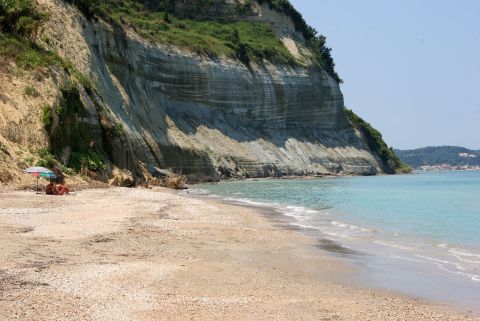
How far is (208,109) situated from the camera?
216ft

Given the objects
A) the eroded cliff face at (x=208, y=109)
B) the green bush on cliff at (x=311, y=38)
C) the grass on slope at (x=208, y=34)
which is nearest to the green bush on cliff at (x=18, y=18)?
the eroded cliff face at (x=208, y=109)

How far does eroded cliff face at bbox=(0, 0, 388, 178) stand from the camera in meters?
40.8

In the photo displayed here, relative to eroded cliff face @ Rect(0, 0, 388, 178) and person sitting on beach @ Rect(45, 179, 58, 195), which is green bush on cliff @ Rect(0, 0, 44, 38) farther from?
person sitting on beach @ Rect(45, 179, 58, 195)

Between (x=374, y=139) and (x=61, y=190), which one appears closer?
(x=61, y=190)

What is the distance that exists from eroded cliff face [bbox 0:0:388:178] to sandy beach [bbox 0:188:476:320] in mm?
20173

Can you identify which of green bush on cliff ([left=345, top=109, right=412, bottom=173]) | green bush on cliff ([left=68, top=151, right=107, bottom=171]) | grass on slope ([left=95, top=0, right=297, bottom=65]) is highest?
grass on slope ([left=95, top=0, right=297, bottom=65])

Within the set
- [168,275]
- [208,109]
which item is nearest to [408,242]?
[168,275]

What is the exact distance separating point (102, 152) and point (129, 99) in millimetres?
15908

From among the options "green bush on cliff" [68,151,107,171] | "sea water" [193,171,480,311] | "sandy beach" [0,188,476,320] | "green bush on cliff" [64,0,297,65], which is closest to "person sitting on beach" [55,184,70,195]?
"sandy beach" [0,188,476,320]

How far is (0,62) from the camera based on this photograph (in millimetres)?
29266

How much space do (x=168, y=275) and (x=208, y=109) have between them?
188 ft

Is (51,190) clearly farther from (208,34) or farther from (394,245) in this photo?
(208,34)

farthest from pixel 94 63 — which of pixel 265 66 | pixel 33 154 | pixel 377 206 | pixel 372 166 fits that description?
pixel 372 166

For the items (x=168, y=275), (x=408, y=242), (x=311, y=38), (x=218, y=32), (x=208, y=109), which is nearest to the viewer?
(x=168, y=275)
